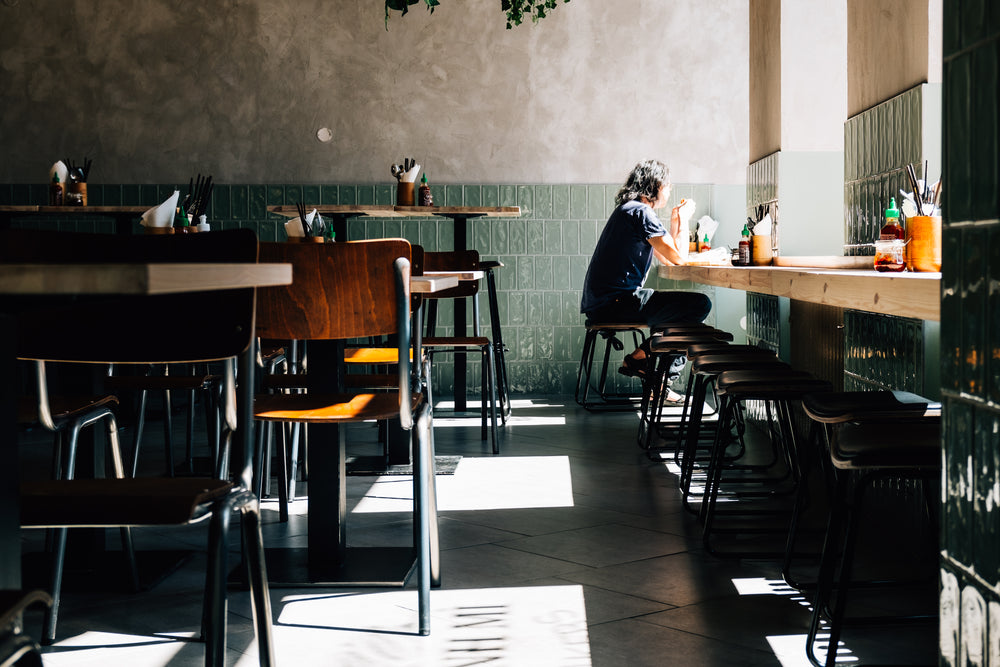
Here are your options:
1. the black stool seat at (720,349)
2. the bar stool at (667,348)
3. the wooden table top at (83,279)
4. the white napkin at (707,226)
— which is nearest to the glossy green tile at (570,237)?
the white napkin at (707,226)

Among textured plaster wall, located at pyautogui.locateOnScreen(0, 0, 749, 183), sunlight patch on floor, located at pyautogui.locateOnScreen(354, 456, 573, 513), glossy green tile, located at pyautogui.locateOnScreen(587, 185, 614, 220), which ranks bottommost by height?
sunlight patch on floor, located at pyautogui.locateOnScreen(354, 456, 573, 513)

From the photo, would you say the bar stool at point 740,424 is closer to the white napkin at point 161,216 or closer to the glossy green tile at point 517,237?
the white napkin at point 161,216

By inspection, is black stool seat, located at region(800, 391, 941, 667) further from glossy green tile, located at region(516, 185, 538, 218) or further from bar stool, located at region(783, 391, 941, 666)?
glossy green tile, located at region(516, 185, 538, 218)

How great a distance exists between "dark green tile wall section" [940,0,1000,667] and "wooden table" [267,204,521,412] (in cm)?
344

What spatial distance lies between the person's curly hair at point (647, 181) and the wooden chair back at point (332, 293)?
339 centimetres

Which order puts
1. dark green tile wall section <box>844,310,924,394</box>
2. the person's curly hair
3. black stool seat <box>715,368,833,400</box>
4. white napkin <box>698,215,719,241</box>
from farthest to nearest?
white napkin <box>698,215,719,241</box> → the person's curly hair → dark green tile wall section <box>844,310,924,394</box> → black stool seat <box>715,368,833,400</box>

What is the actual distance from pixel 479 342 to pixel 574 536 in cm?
173

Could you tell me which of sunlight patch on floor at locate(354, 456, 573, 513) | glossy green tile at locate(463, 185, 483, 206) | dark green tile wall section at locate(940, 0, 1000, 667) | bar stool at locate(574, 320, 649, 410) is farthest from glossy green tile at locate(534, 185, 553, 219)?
dark green tile wall section at locate(940, 0, 1000, 667)

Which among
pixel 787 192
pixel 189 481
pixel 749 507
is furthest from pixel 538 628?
pixel 787 192

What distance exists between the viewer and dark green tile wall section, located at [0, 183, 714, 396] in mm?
6887

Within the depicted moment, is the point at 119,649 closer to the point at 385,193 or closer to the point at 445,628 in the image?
the point at 445,628

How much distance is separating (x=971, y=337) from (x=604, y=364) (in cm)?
497

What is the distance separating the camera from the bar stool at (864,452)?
72.4 inches

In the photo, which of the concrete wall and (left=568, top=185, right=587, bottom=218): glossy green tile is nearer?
the concrete wall
